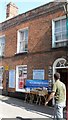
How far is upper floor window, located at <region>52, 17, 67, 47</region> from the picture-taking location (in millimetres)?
11054

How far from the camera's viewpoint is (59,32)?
37.2 feet

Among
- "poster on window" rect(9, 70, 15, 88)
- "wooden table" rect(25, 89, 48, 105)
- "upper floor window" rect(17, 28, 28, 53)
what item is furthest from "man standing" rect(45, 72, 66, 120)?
"poster on window" rect(9, 70, 15, 88)

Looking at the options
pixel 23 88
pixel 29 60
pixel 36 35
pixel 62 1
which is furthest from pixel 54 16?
pixel 23 88

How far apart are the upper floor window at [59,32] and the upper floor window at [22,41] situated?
8.74 ft

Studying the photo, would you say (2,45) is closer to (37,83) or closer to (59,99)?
(37,83)

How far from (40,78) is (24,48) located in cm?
275

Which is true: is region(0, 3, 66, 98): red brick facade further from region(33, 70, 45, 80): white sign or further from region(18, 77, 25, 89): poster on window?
region(18, 77, 25, 89): poster on window

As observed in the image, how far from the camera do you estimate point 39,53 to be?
479 inches

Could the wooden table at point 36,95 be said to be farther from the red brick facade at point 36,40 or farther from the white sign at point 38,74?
the red brick facade at point 36,40

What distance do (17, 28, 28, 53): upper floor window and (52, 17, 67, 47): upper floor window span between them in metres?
2.67

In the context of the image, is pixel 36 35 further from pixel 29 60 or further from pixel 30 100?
pixel 30 100

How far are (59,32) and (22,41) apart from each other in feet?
11.1

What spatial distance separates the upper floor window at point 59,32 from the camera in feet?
36.3

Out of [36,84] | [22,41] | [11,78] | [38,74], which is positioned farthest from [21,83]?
[22,41]
